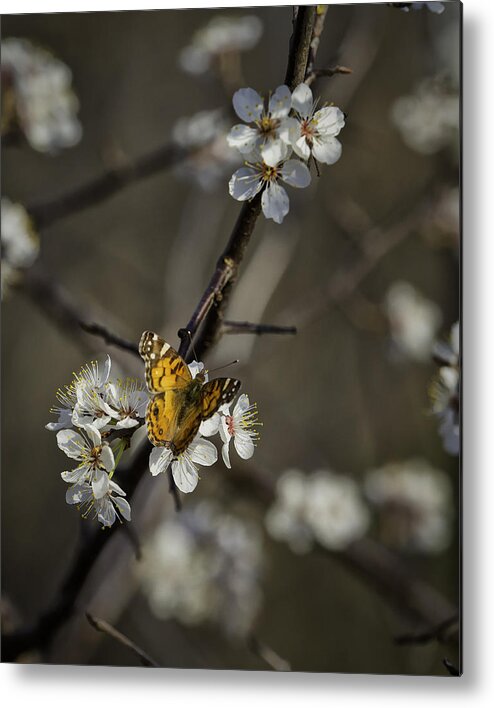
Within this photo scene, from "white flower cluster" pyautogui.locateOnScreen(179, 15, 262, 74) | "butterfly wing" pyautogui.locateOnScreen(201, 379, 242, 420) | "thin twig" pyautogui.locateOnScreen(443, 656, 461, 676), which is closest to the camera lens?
"butterfly wing" pyautogui.locateOnScreen(201, 379, 242, 420)

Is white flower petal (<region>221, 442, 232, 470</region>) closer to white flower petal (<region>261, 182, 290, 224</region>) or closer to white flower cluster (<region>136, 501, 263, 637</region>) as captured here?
white flower cluster (<region>136, 501, 263, 637</region>)

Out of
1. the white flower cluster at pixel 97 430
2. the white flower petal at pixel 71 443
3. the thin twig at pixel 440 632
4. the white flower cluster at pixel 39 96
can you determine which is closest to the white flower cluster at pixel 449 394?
the thin twig at pixel 440 632

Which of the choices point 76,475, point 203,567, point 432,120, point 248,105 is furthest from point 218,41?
point 203,567

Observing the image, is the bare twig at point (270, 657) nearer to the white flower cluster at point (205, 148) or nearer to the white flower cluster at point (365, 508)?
the white flower cluster at point (365, 508)

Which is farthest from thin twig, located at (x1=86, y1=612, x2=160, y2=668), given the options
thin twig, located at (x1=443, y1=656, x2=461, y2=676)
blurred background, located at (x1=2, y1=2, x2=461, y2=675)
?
thin twig, located at (x1=443, y1=656, x2=461, y2=676)

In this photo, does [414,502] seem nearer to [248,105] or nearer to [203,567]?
[203,567]

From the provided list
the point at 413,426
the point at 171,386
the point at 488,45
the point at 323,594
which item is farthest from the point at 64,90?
the point at 323,594

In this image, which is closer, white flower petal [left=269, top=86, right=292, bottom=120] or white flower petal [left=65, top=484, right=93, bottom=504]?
white flower petal [left=269, top=86, right=292, bottom=120]
